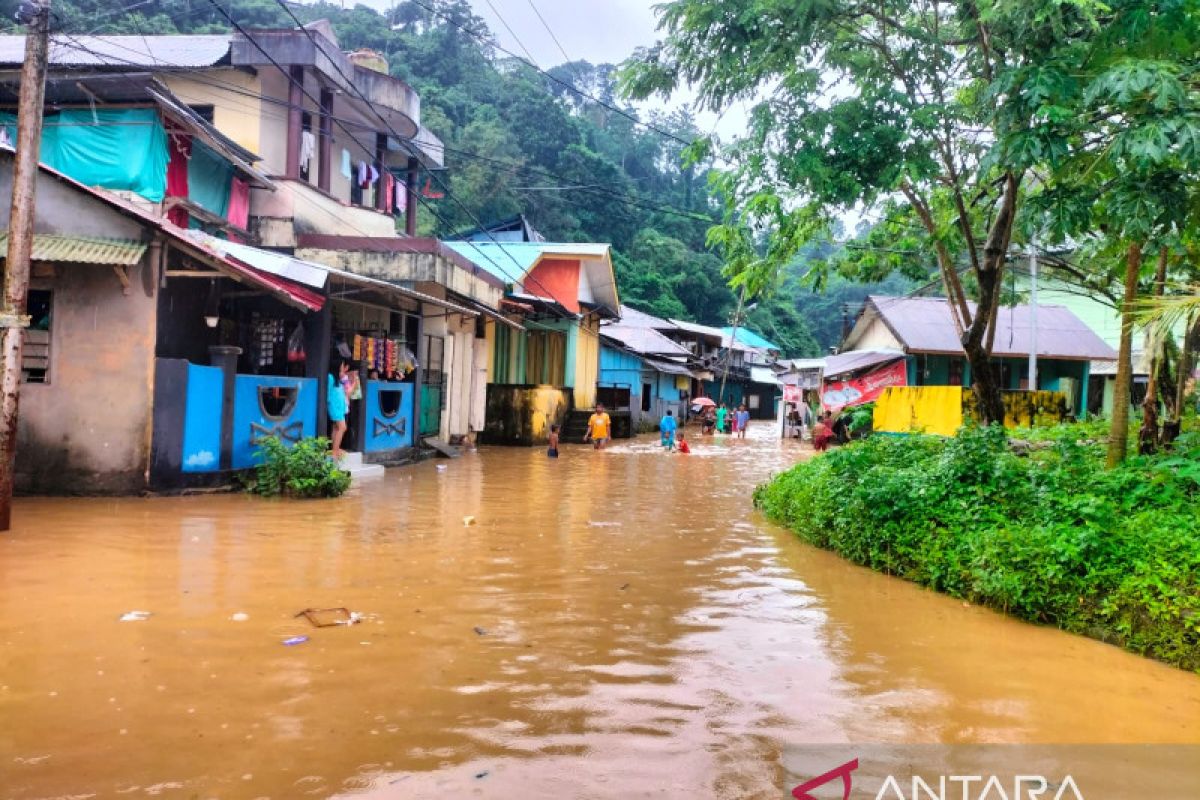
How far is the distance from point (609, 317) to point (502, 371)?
8015mm

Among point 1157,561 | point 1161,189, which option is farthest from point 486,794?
point 1161,189

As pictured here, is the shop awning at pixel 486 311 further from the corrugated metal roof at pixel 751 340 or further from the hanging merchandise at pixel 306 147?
the corrugated metal roof at pixel 751 340

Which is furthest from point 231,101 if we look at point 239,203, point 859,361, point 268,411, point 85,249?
point 859,361

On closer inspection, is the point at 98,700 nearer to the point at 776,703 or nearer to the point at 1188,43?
the point at 776,703

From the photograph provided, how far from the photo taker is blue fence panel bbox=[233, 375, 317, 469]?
1253 cm

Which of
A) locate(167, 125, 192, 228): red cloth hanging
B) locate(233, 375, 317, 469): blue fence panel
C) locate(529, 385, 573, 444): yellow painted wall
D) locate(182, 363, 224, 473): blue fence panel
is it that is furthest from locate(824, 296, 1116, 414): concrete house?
locate(182, 363, 224, 473): blue fence panel

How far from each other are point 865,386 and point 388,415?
17987mm

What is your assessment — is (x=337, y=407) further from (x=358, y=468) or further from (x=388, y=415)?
(x=388, y=415)

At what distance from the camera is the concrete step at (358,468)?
1495cm

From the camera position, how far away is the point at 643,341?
3859 centimetres

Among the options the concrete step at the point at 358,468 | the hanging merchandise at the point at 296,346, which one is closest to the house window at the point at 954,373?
the concrete step at the point at 358,468

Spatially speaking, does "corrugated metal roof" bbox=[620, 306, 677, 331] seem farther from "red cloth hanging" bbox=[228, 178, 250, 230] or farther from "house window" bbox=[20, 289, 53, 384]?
"house window" bbox=[20, 289, 53, 384]

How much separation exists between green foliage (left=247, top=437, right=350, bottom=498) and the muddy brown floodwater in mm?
2446

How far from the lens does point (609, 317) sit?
3378cm
